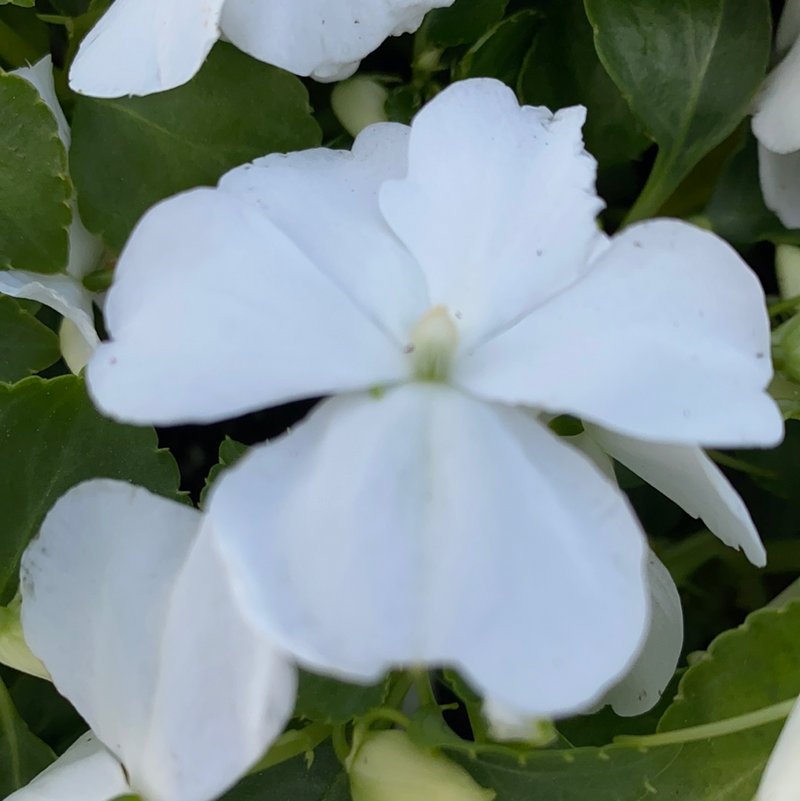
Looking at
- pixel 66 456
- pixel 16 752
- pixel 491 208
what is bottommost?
pixel 16 752

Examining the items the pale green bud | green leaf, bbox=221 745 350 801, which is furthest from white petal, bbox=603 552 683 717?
the pale green bud

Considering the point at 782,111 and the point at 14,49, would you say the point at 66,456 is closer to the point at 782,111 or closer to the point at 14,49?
the point at 14,49

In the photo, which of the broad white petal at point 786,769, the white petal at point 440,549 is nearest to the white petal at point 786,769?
the broad white petal at point 786,769

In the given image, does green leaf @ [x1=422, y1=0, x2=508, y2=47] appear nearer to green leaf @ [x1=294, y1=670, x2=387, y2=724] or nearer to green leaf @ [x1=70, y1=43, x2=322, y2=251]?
green leaf @ [x1=70, y1=43, x2=322, y2=251]

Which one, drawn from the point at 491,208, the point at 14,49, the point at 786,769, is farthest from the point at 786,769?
the point at 14,49

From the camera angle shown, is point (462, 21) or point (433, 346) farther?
point (462, 21)
